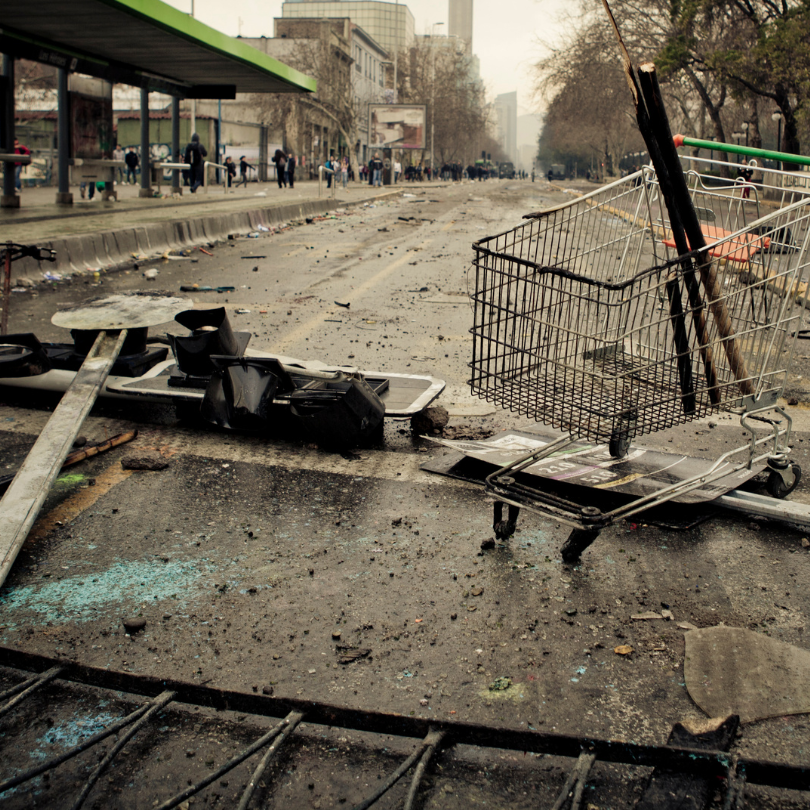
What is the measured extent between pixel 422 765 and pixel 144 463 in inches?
93.8

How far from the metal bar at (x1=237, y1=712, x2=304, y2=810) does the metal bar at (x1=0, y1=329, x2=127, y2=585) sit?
1233 millimetres

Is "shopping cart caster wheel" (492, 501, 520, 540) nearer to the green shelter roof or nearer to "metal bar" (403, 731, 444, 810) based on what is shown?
"metal bar" (403, 731, 444, 810)

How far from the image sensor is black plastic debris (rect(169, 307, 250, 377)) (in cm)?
422

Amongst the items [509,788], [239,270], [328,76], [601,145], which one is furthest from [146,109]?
[601,145]

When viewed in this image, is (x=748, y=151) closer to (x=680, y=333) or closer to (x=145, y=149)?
(x=680, y=333)

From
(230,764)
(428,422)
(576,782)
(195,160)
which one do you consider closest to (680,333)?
(428,422)

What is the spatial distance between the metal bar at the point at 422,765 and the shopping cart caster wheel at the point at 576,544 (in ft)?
3.58

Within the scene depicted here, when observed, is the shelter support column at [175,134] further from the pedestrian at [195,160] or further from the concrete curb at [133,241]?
the concrete curb at [133,241]

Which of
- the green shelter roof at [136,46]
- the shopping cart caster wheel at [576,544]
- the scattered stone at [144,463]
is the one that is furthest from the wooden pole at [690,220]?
the green shelter roof at [136,46]

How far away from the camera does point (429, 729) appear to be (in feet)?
6.32

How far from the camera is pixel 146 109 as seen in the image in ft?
65.6

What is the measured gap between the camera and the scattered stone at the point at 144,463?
146 inches

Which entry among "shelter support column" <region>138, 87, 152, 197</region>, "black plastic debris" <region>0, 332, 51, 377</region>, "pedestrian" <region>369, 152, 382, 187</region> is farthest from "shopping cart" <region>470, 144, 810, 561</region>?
"pedestrian" <region>369, 152, 382, 187</region>

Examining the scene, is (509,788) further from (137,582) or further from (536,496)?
(137,582)
